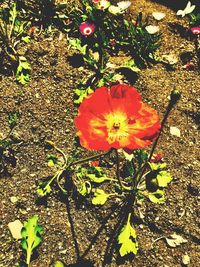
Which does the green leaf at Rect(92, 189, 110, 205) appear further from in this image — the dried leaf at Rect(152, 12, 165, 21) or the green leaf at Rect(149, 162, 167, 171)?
the dried leaf at Rect(152, 12, 165, 21)

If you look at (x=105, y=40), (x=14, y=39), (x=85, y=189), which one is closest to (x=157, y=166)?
(x=85, y=189)

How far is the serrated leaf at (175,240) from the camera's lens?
228 cm

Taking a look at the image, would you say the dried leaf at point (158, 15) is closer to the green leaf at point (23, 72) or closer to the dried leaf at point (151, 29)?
the dried leaf at point (151, 29)

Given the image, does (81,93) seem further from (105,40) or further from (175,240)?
(175,240)

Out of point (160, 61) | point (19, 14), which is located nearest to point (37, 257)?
point (160, 61)

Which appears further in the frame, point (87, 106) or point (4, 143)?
point (4, 143)

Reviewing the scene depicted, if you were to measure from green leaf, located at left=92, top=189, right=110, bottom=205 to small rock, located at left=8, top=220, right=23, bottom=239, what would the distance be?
0.46 metres

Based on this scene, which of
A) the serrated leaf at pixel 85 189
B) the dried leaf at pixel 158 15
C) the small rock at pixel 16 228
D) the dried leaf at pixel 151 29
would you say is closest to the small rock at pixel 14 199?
the small rock at pixel 16 228

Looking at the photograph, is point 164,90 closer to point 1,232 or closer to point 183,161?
point 183,161

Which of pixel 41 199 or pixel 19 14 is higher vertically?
pixel 19 14

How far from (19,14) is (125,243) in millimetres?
2030

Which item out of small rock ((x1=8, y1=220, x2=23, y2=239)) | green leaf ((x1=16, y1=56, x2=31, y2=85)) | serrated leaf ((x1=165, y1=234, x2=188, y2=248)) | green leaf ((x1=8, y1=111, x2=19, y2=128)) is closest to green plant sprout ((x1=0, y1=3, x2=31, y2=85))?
green leaf ((x1=16, y1=56, x2=31, y2=85))

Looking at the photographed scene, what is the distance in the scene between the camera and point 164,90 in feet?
9.42

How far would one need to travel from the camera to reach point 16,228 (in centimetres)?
231
